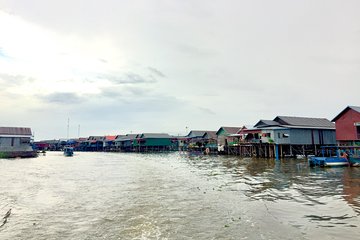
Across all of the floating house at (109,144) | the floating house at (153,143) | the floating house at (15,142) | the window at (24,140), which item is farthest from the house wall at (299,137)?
the floating house at (109,144)

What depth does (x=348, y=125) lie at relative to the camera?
1436 inches

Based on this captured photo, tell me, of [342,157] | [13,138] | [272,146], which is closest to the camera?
[342,157]

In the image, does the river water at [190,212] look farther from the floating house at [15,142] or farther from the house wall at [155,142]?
the house wall at [155,142]

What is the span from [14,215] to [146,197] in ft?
23.5

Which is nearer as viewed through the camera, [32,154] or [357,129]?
[357,129]

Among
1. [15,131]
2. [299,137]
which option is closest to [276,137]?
[299,137]

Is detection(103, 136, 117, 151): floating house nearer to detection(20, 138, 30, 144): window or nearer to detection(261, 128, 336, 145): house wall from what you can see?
detection(20, 138, 30, 144): window

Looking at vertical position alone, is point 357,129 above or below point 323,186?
above

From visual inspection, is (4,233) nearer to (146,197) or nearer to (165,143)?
(146,197)

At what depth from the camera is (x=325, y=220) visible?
10.5 meters

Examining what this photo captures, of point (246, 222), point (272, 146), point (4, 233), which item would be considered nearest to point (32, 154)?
point (272, 146)

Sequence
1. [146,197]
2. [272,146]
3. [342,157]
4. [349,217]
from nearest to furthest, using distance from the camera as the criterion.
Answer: [349,217], [146,197], [342,157], [272,146]

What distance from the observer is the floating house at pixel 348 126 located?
116 ft

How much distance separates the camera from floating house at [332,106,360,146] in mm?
35375
